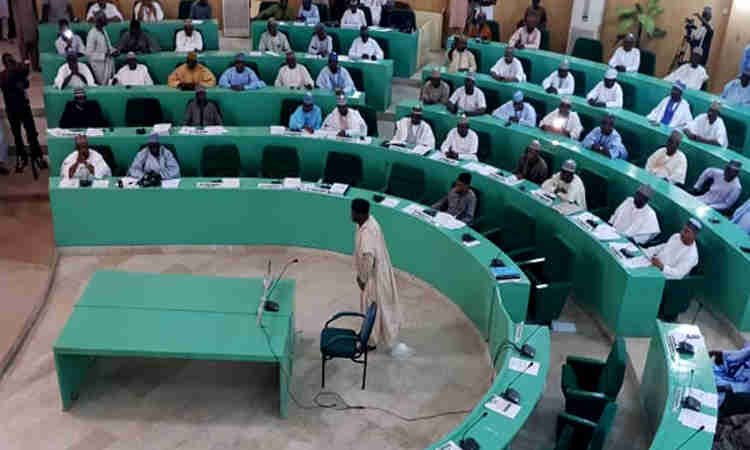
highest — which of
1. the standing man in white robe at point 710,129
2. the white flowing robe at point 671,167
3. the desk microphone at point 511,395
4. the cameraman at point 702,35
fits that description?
the cameraman at point 702,35

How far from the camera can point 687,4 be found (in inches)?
621

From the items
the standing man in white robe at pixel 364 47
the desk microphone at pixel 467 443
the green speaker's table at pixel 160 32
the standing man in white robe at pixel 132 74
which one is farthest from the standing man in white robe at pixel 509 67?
the desk microphone at pixel 467 443

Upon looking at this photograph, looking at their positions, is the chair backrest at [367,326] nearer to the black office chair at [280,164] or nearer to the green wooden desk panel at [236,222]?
the green wooden desk panel at [236,222]

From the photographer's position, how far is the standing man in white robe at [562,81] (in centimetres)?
1287

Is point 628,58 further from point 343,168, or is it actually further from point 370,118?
point 343,168

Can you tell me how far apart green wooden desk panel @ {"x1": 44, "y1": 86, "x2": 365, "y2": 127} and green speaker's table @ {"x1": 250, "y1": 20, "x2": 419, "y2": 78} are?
3.09 meters

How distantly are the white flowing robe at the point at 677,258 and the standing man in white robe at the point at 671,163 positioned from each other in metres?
1.99

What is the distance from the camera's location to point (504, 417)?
19.0 ft

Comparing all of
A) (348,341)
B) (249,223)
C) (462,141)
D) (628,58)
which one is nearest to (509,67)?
(628,58)

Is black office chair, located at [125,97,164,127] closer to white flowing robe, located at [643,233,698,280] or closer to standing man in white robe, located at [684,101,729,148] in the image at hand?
white flowing robe, located at [643,233,698,280]

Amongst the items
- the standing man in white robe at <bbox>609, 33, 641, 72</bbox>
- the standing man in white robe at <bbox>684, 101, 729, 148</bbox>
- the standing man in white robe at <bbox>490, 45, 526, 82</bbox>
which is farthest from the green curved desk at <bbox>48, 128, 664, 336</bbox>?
the standing man in white robe at <bbox>609, 33, 641, 72</bbox>

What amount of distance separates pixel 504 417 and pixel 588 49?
11283 millimetres

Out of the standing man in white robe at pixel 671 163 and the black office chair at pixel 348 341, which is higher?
the standing man in white robe at pixel 671 163

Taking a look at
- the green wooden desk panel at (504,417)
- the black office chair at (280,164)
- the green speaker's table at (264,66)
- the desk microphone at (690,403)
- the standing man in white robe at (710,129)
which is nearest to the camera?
the green wooden desk panel at (504,417)
